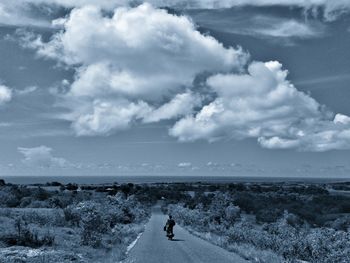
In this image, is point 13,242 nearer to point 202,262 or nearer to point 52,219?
point 202,262

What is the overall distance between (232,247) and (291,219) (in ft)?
87.7

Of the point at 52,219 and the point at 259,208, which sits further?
the point at 259,208

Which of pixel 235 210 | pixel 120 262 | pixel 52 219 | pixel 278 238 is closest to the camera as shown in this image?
pixel 120 262

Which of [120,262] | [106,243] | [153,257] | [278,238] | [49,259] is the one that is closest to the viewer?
[49,259]

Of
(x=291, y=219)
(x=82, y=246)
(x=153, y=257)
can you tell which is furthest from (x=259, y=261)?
(x=291, y=219)

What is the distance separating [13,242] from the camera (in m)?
24.3

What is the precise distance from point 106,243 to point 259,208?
154ft

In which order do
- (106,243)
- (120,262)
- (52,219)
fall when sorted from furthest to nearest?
(52,219), (106,243), (120,262)

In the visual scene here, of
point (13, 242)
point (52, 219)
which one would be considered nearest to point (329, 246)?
point (13, 242)

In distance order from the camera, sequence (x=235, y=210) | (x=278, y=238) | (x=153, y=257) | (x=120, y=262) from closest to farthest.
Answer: (x=120, y=262) < (x=153, y=257) < (x=278, y=238) < (x=235, y=210)

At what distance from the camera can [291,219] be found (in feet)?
161

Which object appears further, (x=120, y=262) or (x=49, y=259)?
(x=120, y=262)

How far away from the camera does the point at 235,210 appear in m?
46.5

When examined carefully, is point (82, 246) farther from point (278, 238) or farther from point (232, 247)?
point (278, 238)
